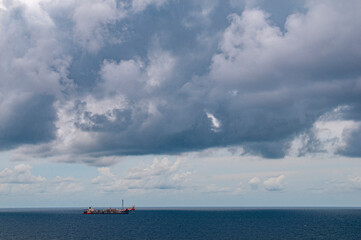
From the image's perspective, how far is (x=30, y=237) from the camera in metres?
164

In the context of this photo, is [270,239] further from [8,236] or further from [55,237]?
[8,236]

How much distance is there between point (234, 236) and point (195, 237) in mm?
18169

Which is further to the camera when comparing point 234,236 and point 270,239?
point 234,236

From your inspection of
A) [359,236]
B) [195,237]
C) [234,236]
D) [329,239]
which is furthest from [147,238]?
[359,236]

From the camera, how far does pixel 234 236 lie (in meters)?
163

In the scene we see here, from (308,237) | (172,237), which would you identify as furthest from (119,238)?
(308,237)

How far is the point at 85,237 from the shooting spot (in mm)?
164250

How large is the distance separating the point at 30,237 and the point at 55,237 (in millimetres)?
11367

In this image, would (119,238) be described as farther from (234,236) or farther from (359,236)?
(359,236)

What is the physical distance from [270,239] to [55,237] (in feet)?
321

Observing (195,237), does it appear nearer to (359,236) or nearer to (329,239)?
(329,239)

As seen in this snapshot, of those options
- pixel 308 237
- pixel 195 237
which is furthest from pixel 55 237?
pixel 308 237

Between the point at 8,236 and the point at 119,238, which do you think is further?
the point at 8,236

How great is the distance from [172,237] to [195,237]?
34.6 ft
